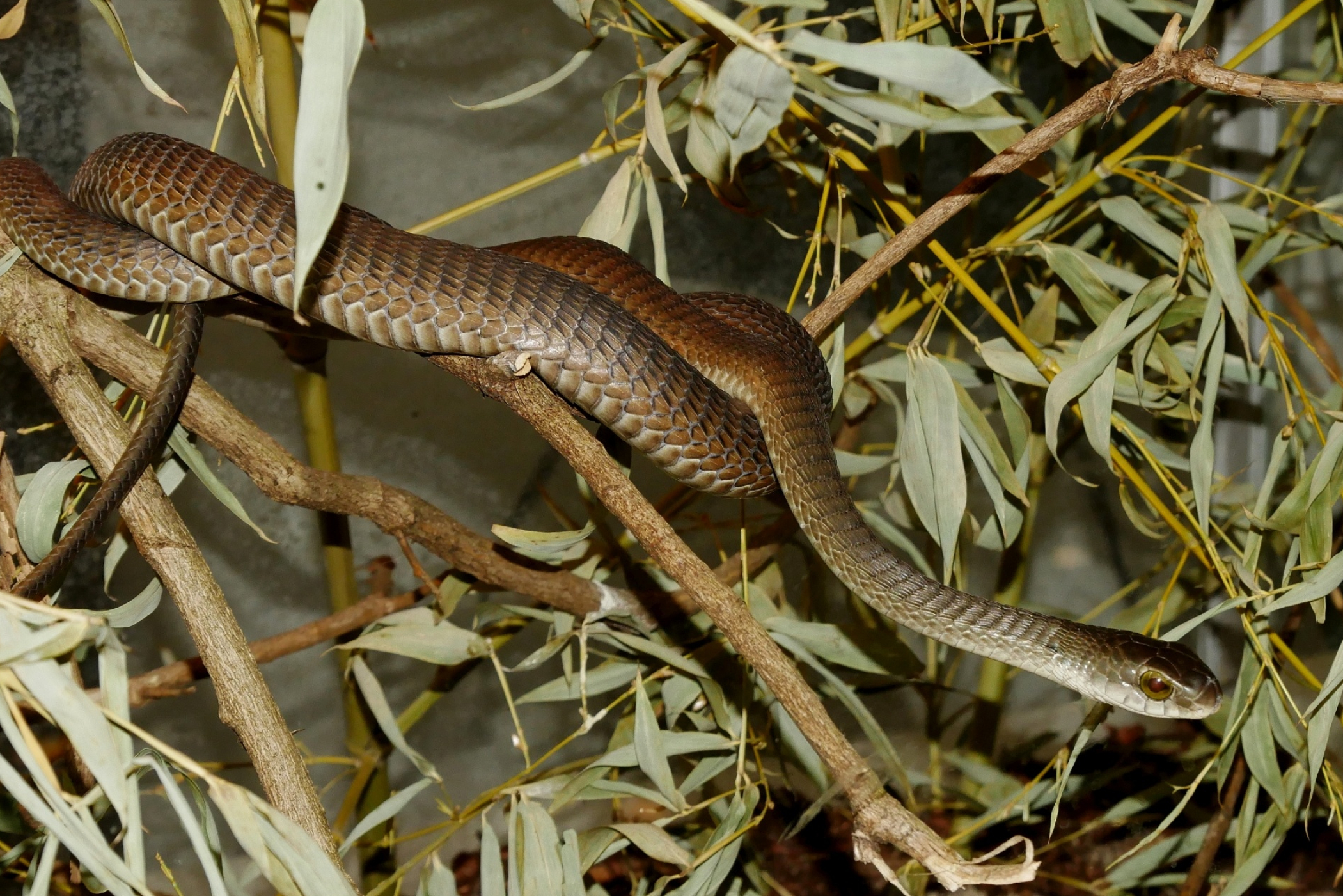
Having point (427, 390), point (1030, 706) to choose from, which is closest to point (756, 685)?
point (427, 390)

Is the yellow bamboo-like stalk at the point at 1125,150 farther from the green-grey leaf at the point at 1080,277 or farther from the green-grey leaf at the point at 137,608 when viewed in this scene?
the green-grey leaf at the point at 137,608

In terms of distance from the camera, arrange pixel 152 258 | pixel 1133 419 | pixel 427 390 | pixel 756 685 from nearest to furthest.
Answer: pixel 152 258
pixel 756 685
pixel 427 390
pixel 1133 419

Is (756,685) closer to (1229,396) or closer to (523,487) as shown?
(523,487)

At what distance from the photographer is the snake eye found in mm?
1354


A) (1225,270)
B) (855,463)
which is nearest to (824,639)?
(855,463)

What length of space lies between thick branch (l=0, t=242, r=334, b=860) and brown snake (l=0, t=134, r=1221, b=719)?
0.07m

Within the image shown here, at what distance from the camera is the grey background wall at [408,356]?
1.95m

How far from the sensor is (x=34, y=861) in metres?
1.10

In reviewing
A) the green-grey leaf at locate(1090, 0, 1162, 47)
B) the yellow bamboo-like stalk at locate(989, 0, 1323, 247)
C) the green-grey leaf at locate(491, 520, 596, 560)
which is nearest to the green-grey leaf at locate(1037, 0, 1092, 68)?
the yellow bamboo-like stalk at locate(989, 0, 1323, 247)

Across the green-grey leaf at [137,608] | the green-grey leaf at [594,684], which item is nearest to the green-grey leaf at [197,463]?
the green-grey leaf at [137,608]

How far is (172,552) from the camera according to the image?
110 cm

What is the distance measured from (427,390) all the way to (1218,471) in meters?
2.16

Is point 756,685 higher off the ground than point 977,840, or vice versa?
point 756,685

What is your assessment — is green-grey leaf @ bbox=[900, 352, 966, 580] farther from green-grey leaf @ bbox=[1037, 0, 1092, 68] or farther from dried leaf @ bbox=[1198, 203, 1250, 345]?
green-grey leaf @ bbox=[1037, 0, 1092, 68]
